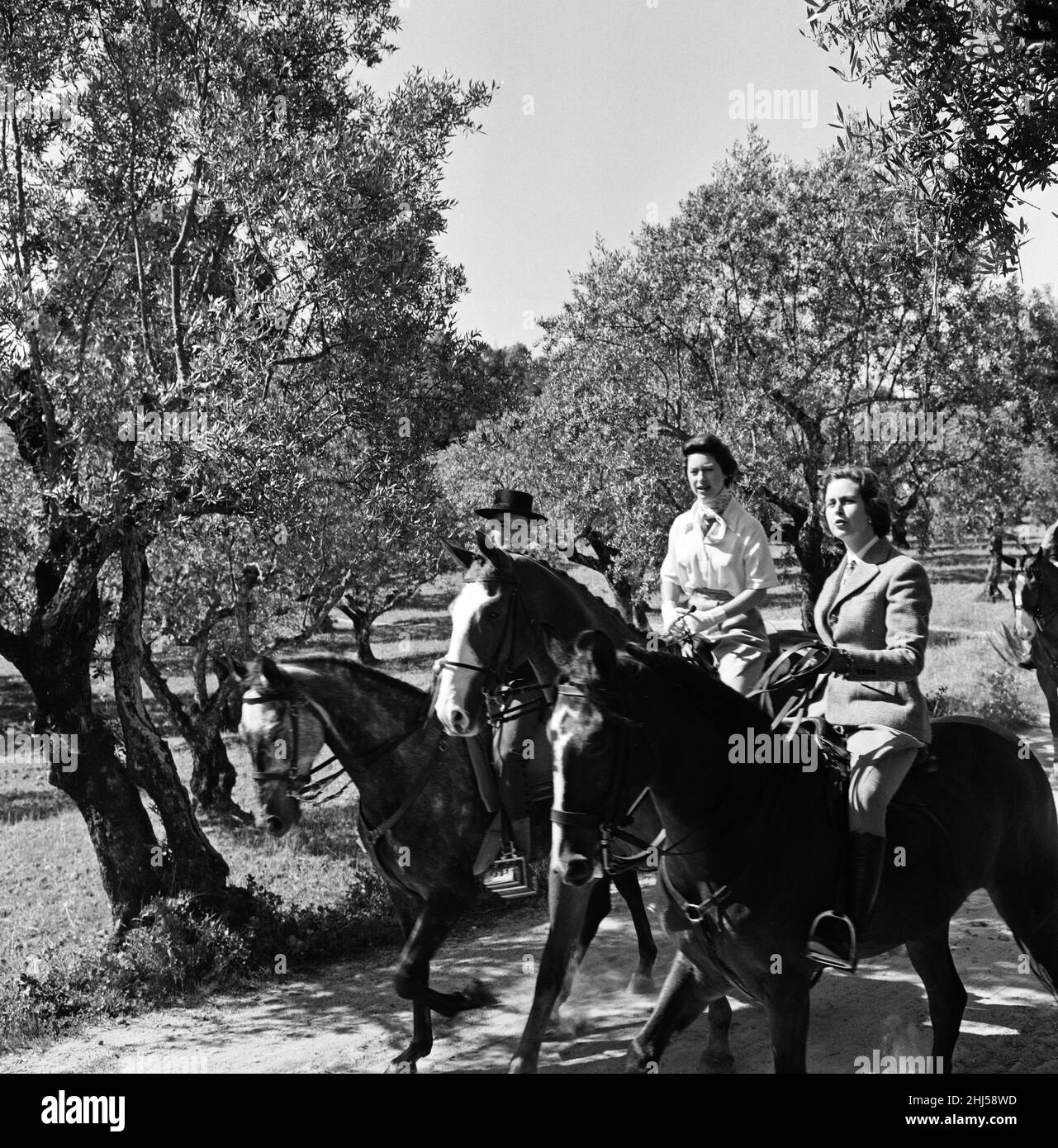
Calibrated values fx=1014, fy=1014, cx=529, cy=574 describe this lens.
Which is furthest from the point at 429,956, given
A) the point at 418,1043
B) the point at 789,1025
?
the point at 789,1025

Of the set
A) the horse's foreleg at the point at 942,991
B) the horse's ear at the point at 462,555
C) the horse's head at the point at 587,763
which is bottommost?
the horse's foreleg at the point at 942,991

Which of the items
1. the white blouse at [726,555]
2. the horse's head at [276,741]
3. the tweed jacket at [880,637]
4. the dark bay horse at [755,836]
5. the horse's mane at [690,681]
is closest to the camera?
the dark bay horse at [755,836]

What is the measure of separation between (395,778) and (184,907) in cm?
367

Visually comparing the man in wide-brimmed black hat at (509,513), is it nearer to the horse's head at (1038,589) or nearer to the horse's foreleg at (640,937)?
the horse's foreleg at (640,937)

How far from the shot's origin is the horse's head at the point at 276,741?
260 inches

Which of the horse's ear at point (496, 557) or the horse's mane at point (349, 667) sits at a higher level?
the horse's ear at point (496, 557)

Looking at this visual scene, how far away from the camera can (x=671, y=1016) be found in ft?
17.4

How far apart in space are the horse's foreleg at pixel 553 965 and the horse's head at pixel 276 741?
5.95ft

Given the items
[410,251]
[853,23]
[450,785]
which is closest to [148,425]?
[410,251]

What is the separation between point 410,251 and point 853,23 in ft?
15.0

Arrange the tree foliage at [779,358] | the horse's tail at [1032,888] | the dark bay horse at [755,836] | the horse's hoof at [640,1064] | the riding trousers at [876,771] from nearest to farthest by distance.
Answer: the dark bay horse at [755,836] < the riding trousers at [876,771] < the horse's hoof at [640,1064] < the horse's tail at [1032,888] < the tree foliage at [779,358]

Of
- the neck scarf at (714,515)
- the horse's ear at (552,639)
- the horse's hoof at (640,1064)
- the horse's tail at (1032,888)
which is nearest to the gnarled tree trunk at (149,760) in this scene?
the horse's ear at (552,639)

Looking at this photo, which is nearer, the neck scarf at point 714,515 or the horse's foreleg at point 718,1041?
the horse's foreleg at point 718,1041

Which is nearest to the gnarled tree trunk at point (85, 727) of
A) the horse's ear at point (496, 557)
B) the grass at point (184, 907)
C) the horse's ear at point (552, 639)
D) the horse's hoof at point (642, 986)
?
the grass at point (184, 907)
